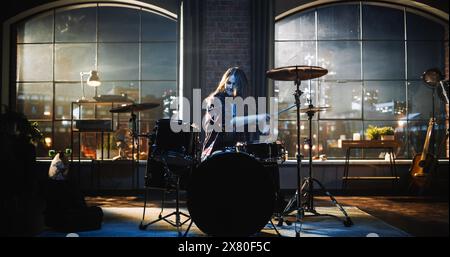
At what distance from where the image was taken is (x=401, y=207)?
5.53 m

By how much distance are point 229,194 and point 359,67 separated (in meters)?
5.51

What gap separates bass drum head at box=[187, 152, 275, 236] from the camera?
337cm

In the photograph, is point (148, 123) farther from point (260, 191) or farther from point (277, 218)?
point (260, 191)

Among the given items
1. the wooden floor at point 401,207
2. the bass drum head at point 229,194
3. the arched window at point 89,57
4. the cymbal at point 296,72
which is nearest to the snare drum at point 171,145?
the bass drum head at point 229,194

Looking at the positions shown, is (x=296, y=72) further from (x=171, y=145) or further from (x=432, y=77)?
(x=432, y=77)

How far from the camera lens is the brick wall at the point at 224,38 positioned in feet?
21.3

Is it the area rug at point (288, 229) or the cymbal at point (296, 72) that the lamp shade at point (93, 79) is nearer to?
the area rug at point (288, 229)

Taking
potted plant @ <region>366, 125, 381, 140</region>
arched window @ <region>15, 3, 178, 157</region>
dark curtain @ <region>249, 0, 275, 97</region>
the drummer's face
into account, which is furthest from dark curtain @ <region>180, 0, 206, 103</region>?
potted plant @ <region>366, 125, 381, 140</region>

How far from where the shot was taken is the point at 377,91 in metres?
7.90

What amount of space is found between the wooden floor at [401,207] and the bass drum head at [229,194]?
1.63 m

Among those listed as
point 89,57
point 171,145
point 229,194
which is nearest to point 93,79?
point 89,57
